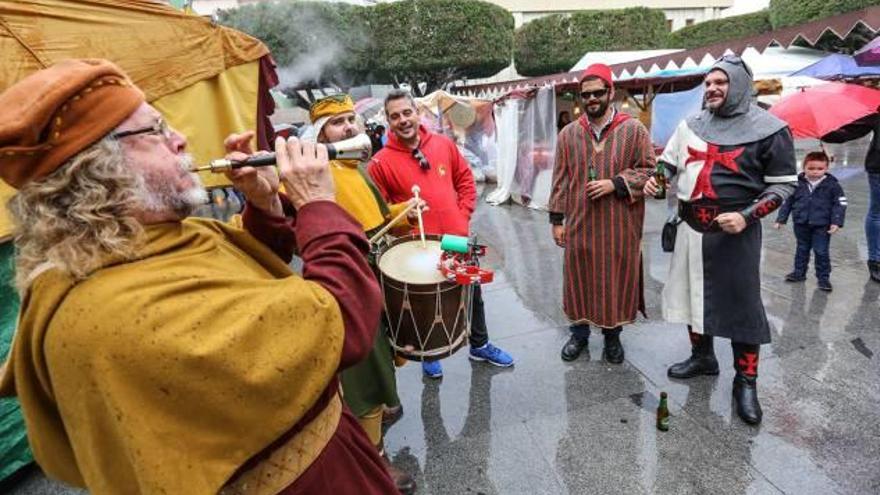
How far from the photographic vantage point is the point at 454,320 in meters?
2.52

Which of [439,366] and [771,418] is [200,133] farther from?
[771,418]

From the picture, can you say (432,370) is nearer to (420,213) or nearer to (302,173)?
(420,213)

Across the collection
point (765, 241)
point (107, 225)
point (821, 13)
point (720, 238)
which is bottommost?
point (765, 241)

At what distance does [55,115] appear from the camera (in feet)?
3.09

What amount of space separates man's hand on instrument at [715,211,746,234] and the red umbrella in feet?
7.53

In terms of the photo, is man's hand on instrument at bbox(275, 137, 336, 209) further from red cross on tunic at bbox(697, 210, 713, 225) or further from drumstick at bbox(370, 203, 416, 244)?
red cross on tunic at bbox(697, 210, 713, 225)

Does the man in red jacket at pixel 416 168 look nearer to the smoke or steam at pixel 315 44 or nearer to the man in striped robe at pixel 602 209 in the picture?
the man in striped robe at pixel 602 209

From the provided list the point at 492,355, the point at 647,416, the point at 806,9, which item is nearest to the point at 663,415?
the point at 647,416

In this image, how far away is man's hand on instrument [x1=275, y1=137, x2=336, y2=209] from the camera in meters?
1.13

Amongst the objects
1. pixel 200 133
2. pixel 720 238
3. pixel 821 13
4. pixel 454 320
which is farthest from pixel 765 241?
pixel 821 13

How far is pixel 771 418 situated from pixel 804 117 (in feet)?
10.1

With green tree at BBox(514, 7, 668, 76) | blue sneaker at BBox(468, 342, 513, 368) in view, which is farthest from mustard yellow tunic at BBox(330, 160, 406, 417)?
green tree at BBox(514, 7, 668, 76)

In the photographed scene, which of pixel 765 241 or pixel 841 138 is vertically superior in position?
pixel 841 138

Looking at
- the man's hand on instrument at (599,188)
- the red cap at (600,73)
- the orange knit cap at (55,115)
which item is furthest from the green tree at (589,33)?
the orange knit cap at (55,115)
